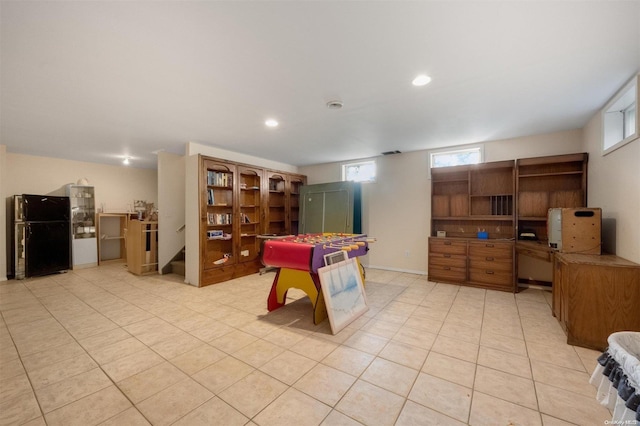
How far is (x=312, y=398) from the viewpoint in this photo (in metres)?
1.72

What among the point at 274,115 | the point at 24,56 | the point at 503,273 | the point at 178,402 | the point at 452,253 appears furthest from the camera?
the point at 452,253

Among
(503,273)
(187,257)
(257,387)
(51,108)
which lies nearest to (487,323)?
(503,273)

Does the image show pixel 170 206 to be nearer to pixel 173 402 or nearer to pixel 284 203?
pixel 284 203

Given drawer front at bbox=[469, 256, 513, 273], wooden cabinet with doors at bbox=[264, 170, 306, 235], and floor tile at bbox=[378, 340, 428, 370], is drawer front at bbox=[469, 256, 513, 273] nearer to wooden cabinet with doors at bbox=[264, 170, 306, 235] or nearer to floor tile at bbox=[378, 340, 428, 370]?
floor tile at bbox=[378, 340, 428, 370]

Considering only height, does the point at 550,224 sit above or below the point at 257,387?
above

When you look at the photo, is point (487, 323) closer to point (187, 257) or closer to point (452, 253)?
point (452, 253)

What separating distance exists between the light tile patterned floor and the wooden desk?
0.24m

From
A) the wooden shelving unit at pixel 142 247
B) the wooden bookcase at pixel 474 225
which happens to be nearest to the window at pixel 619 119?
the wooden bookcase at pixel 474 225

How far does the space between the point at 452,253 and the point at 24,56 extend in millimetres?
5655

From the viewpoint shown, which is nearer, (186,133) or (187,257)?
(186,133)

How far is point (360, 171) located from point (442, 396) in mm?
4850

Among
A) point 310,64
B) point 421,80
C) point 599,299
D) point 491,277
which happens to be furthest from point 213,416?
point 491,277

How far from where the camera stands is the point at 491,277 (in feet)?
13.3

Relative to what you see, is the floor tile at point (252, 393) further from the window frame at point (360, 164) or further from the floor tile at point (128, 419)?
the window frame at point (360, 164)
